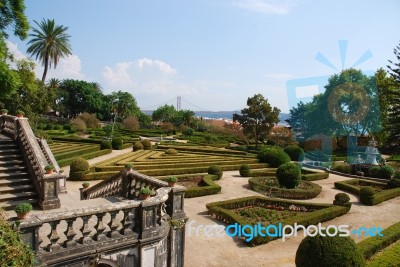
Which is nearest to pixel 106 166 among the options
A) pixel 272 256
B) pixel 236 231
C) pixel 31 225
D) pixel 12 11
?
pixel 12 11

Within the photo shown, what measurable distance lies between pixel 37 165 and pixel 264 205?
40.1 feet

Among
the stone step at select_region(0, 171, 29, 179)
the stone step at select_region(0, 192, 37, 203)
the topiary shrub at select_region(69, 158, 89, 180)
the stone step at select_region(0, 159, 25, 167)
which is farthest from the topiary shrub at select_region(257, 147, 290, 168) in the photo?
the stone step at select_region(0, 192, 37, 203)

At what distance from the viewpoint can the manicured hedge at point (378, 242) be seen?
38.0 ft

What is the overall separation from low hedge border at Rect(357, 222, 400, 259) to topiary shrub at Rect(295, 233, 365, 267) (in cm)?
225

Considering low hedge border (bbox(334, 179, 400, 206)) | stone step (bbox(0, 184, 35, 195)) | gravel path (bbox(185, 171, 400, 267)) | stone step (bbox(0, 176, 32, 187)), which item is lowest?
gravel path (bbox(185, 171, 400, 267))

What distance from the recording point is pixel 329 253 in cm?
938

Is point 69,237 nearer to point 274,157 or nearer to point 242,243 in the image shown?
point 242,243

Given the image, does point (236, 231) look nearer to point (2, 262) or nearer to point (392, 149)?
point (2, 262)

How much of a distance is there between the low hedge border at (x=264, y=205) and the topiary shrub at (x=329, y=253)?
12.1 feet

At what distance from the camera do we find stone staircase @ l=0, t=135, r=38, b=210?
10.2 m

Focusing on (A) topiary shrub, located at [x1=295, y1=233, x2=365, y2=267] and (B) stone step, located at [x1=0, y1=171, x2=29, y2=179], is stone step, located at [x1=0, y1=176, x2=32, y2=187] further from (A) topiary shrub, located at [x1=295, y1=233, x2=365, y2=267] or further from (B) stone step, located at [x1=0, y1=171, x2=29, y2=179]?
(A) topiary shrub, located at [x1=295, y1=233, x2=365, y2=267]

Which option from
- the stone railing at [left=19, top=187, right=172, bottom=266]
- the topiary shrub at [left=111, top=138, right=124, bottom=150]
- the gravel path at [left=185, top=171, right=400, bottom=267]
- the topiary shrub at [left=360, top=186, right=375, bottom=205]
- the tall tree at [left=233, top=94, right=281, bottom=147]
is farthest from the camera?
the tall tree at [left=233, top=94, right=281, bottom=147]

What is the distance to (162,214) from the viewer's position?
27.8 ft

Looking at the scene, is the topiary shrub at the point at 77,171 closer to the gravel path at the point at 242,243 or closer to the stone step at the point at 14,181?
the gravel path at the point at 242,243
